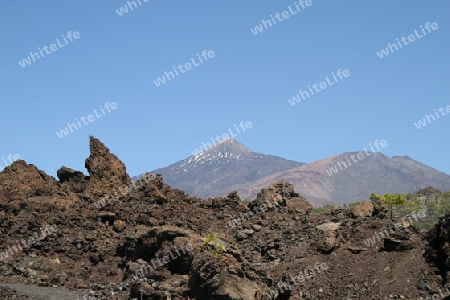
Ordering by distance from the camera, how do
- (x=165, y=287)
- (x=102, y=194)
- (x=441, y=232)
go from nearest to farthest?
(x=165, y=287), (x=441, y=232), (x=102, y=194)

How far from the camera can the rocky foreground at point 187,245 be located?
28453mm

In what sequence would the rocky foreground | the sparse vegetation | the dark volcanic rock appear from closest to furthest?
the sparse vegetation → the rocky foreground → the dark volcanic rock

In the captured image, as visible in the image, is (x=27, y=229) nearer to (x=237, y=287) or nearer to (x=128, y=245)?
(x=128, y=245)

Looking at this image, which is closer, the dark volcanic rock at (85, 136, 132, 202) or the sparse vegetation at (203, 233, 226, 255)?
the sparse vegetation at (203, 233, 226, 255)

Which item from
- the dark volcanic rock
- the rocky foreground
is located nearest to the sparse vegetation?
the rocky foreground

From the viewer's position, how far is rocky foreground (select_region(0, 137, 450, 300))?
2845cm

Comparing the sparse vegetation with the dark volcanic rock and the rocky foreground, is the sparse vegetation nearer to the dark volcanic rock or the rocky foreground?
the rocky foreground

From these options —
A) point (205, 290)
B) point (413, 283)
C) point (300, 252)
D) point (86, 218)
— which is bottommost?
point (413, 283)

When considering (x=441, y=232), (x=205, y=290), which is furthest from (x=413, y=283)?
(x=205, y=290)

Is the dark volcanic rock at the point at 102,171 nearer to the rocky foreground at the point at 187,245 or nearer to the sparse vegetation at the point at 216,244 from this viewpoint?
the rocky foreground at the point at 187,245

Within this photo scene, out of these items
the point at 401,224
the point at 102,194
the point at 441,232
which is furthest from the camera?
the point at 102,194

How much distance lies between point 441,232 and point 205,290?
1234cm

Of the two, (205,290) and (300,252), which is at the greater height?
(205,290)

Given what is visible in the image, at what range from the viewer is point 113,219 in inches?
1641
